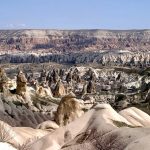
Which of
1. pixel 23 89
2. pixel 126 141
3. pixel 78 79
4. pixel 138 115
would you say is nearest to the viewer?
pixel 126 141

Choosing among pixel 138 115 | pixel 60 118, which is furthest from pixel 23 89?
pixel 138 115

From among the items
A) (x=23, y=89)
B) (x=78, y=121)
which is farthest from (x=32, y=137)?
(x=23, y=89)

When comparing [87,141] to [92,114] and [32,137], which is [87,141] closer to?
[92,114]

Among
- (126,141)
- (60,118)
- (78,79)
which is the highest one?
(126,141)

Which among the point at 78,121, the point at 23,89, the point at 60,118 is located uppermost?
the point at 78,121

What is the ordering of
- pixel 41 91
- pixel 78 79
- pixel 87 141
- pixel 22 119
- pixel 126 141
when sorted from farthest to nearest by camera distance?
1. pixel 78 79
2. pixel 41 91
3. pixel 22 119
4. pixel 87 141
5. pixel 126 141

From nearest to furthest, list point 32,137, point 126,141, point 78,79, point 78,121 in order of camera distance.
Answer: point 126,141, point 78,121, point 32,137, point 78,79

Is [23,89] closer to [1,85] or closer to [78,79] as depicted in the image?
[1,85]

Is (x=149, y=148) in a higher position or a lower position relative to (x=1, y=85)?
higher

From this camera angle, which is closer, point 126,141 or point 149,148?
point 149,148
